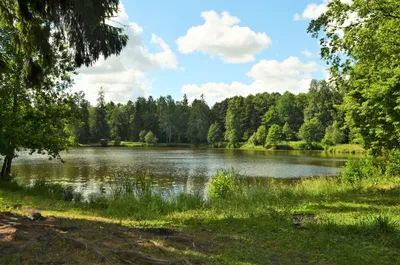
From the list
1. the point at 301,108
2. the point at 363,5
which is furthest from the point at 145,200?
the point at 301,108

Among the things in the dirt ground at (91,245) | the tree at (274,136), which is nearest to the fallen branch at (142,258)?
the dirt ground at (91,245)

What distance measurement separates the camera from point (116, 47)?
6.34 metres

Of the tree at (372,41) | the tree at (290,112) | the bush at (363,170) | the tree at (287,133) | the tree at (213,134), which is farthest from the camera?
the tree at (213,134)

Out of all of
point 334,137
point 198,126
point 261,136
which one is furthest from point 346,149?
point 198,126

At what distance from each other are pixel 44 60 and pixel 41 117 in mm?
9800

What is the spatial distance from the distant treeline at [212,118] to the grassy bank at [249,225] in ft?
250

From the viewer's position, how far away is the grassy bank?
17.7ft

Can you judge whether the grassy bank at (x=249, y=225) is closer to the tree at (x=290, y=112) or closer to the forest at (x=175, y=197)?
the forest at (x=175, y=197)

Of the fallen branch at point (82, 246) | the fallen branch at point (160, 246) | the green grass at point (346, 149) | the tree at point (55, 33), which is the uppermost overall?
the tree at point (55, 33)

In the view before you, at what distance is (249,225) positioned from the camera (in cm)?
783

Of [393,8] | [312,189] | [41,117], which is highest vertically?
[393,8]

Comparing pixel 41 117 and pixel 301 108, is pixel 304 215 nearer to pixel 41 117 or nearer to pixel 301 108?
pixel 41 117

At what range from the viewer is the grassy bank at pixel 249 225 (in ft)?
17.7

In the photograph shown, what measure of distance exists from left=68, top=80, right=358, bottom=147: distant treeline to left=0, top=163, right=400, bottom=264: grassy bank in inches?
3003
